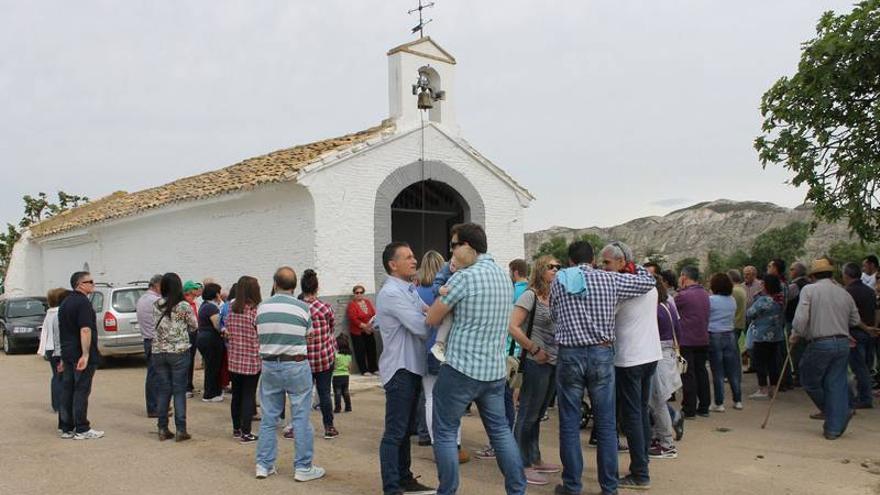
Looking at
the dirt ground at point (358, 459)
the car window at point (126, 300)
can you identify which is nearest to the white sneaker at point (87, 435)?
the dirt ground at point (358, 459)

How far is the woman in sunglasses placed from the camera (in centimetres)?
608

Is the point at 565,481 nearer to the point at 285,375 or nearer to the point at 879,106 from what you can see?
the point at 285,375

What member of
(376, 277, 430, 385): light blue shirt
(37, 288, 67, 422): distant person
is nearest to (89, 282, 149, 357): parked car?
(37, 288, 67, 422): distant person

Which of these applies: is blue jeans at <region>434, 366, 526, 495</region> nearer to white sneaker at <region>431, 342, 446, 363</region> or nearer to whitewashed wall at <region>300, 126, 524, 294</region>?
white sneaker at <region>431, 342, 446, 363</region>

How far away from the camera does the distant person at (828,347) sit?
287 inches

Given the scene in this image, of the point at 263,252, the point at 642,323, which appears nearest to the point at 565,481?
the point at 642,323

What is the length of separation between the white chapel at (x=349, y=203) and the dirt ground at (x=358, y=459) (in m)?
3.46

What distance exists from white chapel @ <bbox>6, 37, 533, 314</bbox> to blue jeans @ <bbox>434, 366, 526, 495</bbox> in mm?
6903

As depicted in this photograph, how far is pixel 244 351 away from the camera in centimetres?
716

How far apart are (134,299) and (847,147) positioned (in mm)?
11358

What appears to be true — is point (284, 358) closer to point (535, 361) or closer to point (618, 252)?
point (535, 361)

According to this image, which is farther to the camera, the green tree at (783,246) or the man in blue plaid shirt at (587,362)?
the green tree at (783,246)

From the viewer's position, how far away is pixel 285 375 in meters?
5.99

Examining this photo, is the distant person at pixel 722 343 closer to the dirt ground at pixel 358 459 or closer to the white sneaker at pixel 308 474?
the dirt ground at pixel 358 459
